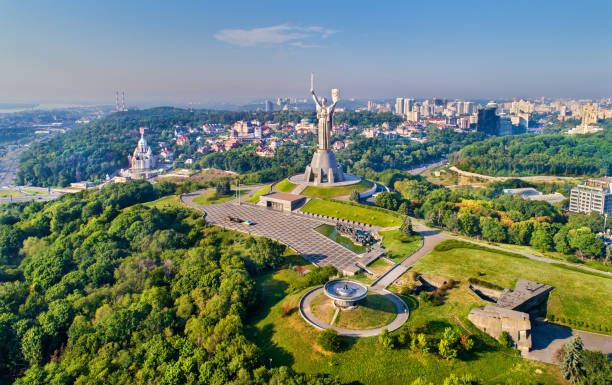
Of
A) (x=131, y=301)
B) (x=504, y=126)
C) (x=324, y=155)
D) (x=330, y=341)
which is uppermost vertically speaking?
(x=504, y=126)

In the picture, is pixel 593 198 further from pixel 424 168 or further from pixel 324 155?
pixel 424 168

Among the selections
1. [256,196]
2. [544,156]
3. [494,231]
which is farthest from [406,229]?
[544,156]

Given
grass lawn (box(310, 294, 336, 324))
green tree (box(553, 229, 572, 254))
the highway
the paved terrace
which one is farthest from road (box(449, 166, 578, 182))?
the highway

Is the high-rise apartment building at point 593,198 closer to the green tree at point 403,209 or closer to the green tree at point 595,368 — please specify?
the green tree at point 403,209

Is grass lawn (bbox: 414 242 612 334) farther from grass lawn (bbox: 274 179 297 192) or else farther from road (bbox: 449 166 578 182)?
road (bbox: 449 166 578 182)

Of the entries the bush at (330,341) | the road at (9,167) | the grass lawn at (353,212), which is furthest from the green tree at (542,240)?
the road at (9,167)

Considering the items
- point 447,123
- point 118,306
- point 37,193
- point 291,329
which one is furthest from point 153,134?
point 291,329

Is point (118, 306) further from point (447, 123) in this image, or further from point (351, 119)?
point (447, 123)
